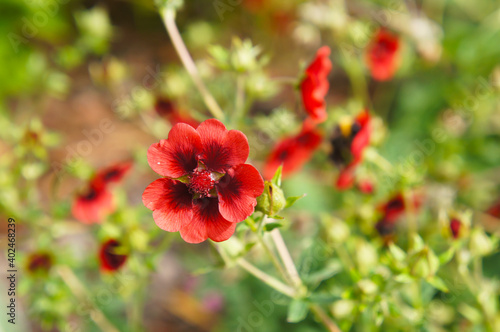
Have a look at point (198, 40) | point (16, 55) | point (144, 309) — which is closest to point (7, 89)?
point (16, 55)

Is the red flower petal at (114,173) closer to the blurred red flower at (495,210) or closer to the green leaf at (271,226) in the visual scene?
the green leaf at (271,226)

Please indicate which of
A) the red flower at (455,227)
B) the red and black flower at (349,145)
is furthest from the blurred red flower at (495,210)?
the red and black flower at (349,145)

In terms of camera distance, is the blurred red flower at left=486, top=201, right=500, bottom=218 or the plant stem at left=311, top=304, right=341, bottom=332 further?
the blurred red flower at left=486, top=201, right=500, bottom=218

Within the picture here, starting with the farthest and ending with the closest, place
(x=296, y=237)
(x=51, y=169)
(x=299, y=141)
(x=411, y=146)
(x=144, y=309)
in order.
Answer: (x=51, y=169) → (x=144, y=309) → (x=411, y=146) → (x=296, y=237) → (x=299, y=141)

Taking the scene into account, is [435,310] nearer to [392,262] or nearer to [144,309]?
[392,262]

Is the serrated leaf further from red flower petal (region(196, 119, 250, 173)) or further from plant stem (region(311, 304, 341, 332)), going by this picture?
red flower petal (region(196, 119, 250, 173))

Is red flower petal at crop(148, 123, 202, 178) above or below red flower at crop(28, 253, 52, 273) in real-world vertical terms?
above

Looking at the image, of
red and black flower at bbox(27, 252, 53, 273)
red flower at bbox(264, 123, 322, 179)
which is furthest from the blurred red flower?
red and black flower at bbox(27, 252, 53, 273)
